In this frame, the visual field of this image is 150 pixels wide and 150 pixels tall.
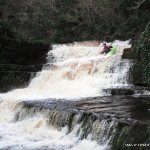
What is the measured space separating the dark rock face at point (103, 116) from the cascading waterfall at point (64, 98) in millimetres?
29

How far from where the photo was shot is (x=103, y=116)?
1180 cm

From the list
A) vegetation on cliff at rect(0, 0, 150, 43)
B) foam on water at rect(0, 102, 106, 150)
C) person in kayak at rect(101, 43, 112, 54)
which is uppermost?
vegetation on cliff at rect(0, 0, 150, 43)

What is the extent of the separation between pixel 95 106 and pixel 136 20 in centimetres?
1484

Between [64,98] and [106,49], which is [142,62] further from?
[106,49]

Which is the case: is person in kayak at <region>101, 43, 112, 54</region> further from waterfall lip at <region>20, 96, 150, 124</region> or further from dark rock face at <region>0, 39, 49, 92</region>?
waterfall lip at <region>20, 96, 150, 124</region>

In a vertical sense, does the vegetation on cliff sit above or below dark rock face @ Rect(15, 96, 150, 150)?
Answer: above

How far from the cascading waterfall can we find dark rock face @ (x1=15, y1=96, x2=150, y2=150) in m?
0.03

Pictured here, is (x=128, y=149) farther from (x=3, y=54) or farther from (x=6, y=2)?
(x=6, y=2)

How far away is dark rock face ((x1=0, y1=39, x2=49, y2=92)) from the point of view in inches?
858

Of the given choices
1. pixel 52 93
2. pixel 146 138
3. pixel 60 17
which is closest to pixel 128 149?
pixel 146 138

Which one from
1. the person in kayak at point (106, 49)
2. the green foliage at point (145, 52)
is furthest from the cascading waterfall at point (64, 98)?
the green foliage at point (145, 52)

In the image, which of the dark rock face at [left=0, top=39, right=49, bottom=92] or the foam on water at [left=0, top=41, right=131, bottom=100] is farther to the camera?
the dark rock face at [left=0, top=39, right=49, bottom=92]

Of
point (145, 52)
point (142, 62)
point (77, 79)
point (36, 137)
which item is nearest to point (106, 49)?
point (77, 79)

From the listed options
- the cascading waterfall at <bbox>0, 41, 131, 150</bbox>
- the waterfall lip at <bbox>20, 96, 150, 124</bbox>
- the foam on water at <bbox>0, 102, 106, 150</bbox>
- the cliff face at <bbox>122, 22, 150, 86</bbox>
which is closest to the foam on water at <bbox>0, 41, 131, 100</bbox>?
the cascading waterfall at <bbox>0, 41, 131, 150</bbox>
